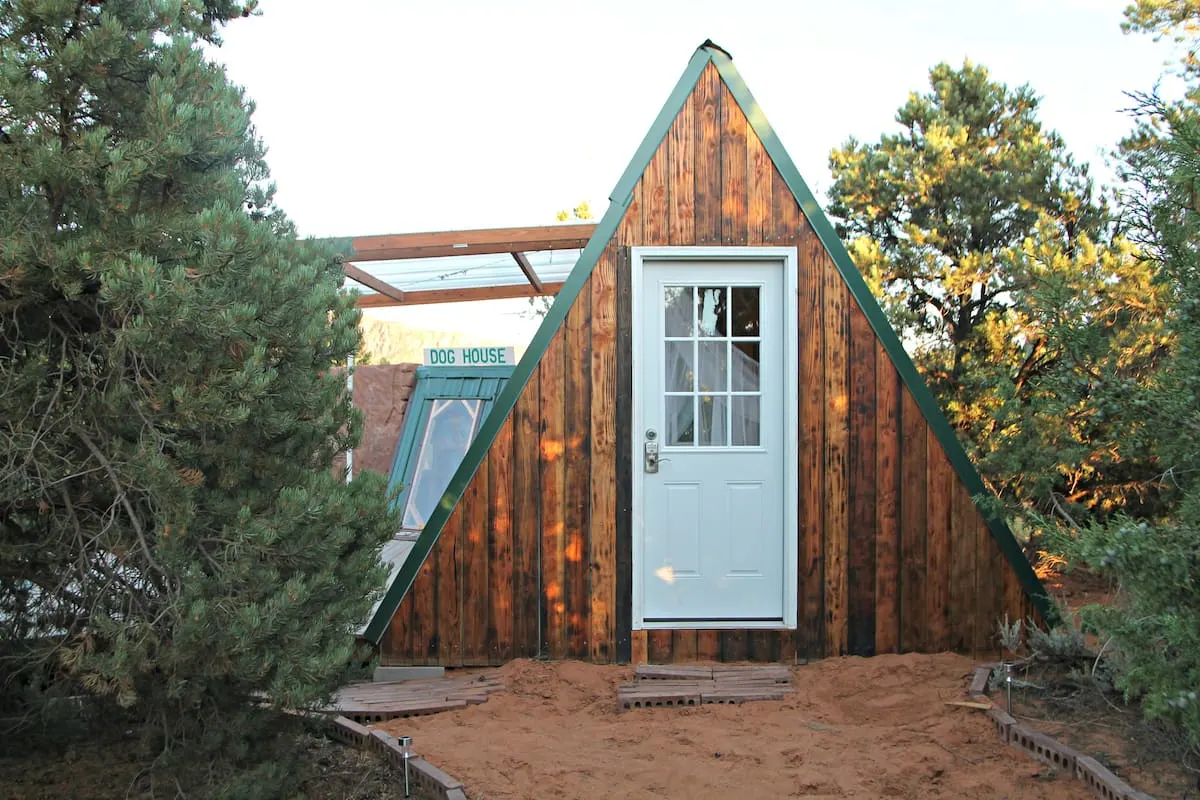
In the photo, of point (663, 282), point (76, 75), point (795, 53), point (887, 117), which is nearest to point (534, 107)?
point (795, 53)

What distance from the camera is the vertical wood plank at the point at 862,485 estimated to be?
5258mm

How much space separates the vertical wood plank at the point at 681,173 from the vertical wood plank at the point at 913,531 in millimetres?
1602

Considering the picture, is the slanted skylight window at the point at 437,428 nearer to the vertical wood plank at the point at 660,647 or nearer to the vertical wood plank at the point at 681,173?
the vertical wood plank at the point at 660,647

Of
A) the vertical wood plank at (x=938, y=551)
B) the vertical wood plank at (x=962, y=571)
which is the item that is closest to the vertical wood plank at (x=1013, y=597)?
the vertical wood plank at (x=962, y=571)

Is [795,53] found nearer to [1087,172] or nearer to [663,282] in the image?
[1087,172]

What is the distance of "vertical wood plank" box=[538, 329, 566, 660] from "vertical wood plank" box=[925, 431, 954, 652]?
1997 millimetres

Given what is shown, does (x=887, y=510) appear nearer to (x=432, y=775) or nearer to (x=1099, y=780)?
(x=1099, y=780)

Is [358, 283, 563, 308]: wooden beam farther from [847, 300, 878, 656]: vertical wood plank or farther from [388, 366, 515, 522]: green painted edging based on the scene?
[847, 300, 878, 656]: vertical wood plank

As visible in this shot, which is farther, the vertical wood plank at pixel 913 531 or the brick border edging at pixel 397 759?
the vertical wood plank at pixel 913 531

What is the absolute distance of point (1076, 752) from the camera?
3.64 m

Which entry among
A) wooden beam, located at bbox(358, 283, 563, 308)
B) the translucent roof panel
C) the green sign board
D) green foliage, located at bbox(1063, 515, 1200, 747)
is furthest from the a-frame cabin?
the green sign board

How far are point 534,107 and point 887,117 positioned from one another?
57.2 feet

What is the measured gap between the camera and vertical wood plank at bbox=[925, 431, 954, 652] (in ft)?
17.2

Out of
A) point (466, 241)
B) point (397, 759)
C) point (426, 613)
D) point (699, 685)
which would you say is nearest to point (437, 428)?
point (466, 241)
